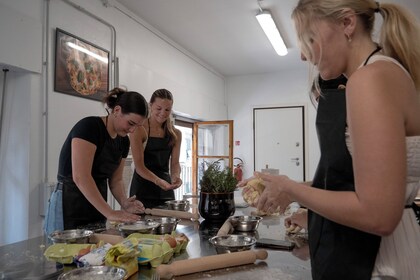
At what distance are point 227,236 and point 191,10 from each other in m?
3.01

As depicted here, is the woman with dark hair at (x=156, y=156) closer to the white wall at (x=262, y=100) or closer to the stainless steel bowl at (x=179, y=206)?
the stainless steel bowl at (x=179, y=206)

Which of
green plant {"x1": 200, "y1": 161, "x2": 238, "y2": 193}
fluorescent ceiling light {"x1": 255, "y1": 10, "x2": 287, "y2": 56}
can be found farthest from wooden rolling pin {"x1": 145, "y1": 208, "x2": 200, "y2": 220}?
fluorescent ceiling light {"x1": 255, "y1": 10, "x2": 287, "y2": 56}

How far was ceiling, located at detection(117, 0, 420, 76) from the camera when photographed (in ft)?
11.3

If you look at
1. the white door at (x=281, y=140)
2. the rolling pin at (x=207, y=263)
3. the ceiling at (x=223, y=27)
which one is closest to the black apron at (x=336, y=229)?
the rolling pin at (x=207, y=263)

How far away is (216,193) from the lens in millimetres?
1416

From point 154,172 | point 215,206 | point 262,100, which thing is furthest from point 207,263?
point 262,100

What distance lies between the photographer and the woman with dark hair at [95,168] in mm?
1576

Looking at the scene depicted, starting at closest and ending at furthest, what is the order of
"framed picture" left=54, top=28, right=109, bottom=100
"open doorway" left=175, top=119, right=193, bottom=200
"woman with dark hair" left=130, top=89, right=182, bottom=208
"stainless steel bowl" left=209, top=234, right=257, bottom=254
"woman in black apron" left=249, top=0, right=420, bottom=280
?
"woman in black apron" left=249, top=0, right=420, bottom=280 → "stainless steel bowl" left=209, top=234, right=257, bottom=254 → "woman with dark hair" left=130, top=89, right=182, bottom=208 → "framed picture" left=54, top=28, right=109, bottom=100 → "open doorway" left=175, top=119, right=193, bottom=200

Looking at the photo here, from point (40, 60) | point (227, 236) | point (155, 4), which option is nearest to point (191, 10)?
point (155, 4)

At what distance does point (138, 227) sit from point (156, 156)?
46.6 inches

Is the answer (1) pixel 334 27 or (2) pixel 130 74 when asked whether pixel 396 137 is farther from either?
(2) pixel 130 74

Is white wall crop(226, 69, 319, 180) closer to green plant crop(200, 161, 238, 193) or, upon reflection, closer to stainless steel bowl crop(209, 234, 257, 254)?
green plant crop(200, 161, 238, 193)

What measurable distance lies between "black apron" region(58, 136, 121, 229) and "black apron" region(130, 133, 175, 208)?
17.6 inches

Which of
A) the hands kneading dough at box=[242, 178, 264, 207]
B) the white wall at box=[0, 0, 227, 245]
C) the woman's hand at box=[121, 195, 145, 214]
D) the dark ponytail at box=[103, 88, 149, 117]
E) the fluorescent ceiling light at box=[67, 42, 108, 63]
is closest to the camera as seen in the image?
the hands kneading dough at box=[242, 178, 264, 207]
